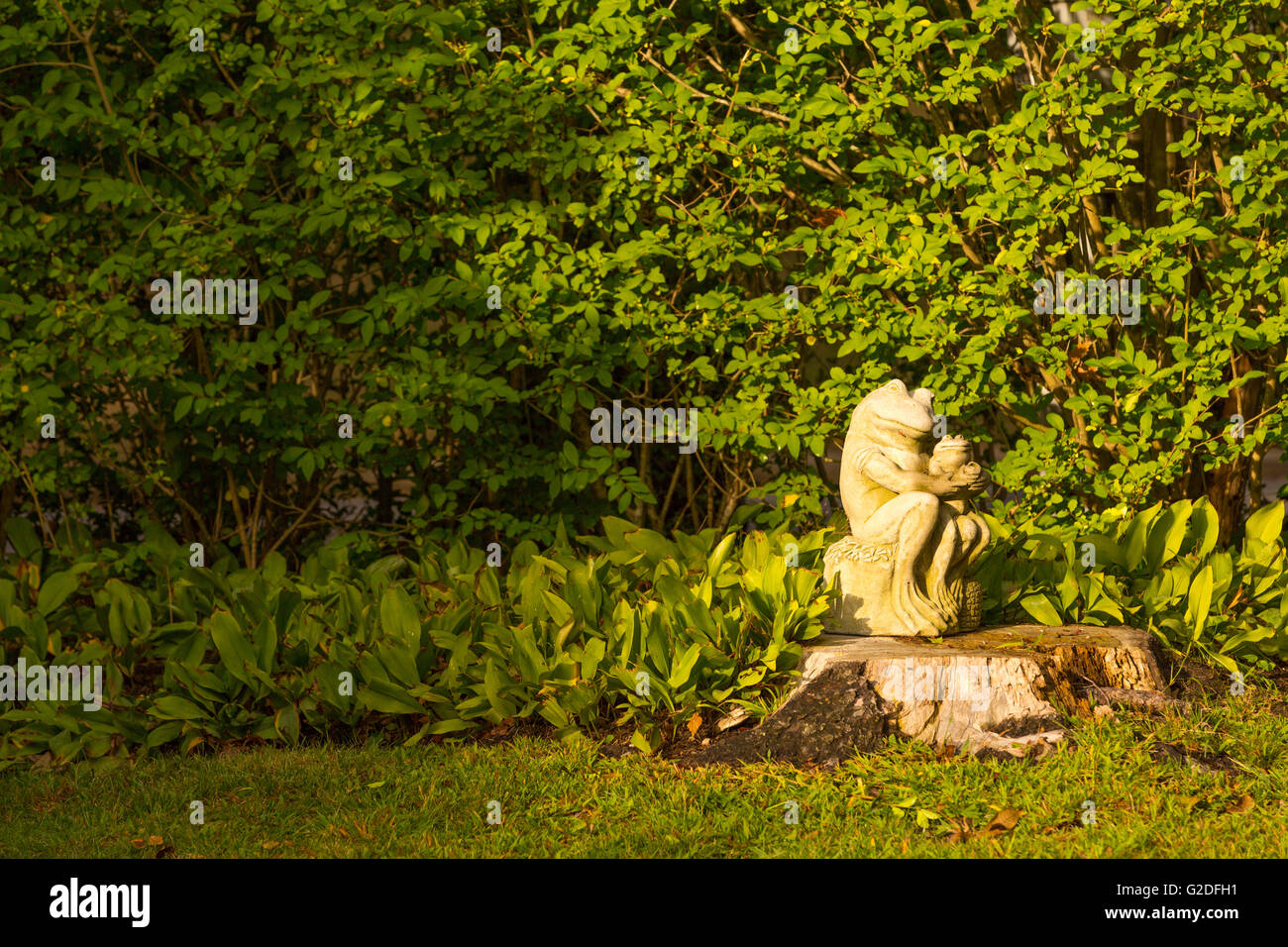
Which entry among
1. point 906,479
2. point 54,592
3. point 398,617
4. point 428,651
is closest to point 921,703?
point 906,479

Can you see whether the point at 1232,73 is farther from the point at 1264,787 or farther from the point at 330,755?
the point at 330,755

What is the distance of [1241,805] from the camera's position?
13.2 ft

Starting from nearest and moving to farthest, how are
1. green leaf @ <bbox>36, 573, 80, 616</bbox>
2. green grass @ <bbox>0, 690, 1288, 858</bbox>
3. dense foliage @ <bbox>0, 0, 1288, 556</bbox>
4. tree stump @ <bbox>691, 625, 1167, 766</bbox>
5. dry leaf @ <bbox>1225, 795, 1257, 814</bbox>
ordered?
green grass @ <bbox>0, 690, 1288, 858</bbox>
dry leaf @ <bbox>1225, 795, 1257, 814</bbox>
tree stump @ <bbox>691, 625, 1167, 766</bbox>
green leaf @ <bbox>36, 573, 80, 616</bbox>
dense foliage @ <bbox>0, 0, 1288, 556</bbox>

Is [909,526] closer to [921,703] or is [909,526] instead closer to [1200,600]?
[921,703]

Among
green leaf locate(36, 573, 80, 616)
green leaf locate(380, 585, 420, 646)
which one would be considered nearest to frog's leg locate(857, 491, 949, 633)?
green leaf locate(380, 585, 420, 646)

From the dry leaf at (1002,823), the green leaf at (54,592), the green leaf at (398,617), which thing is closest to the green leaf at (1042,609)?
the dry leaf at (1002,823)

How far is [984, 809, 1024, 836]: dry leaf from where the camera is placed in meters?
3.90

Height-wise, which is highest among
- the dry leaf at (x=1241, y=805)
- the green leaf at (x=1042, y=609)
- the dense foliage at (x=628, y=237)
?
the dense foliage at (x=628, y=237)

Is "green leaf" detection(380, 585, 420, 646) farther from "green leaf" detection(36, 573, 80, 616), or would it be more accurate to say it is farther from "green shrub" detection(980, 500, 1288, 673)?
Answer: "green shrub" detection(980, 500, 1288, 673)

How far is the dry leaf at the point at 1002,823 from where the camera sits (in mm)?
3902

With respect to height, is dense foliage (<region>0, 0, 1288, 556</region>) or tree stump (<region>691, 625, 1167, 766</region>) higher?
dense foliage (<region>0, 0, 1288, 556</region>)

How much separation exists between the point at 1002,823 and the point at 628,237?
3.37 m

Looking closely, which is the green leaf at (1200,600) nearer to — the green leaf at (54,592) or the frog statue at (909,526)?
the frog statue at (909,526)

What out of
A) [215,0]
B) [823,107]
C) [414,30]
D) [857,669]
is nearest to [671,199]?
[823,107]
